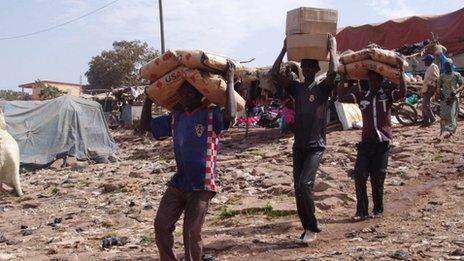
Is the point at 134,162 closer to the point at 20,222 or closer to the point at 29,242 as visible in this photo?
the point at 20,222

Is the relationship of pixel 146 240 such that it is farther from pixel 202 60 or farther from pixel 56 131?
pixel 56 131

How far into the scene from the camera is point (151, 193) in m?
8.90

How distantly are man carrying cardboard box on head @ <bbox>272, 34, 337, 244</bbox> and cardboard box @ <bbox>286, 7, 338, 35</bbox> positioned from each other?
0.13 m

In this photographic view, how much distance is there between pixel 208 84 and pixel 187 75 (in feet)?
0.59

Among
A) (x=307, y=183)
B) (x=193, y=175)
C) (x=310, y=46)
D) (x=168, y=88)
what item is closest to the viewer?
(x=193, y=175)

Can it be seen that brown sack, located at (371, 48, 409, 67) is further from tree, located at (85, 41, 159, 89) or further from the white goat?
tree, located at (85, 41, 159, 89)

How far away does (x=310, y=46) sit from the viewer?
207 inches

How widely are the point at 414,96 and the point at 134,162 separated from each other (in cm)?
782

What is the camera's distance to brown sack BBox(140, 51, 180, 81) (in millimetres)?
4082

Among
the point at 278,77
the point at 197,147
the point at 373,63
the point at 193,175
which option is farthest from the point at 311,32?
the point at 193,175

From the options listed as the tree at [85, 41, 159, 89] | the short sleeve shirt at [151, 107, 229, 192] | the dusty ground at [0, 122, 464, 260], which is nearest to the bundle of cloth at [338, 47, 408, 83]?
the dusty ground at [0, 122, 464, 260]

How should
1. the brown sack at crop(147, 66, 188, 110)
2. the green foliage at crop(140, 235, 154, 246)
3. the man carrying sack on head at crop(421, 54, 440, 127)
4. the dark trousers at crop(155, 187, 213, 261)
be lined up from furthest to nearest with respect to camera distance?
the man carrying sack on head at crop(421, 54, 440, 127)
the green foliage at crop(140, 235, 154, 246)
the brown sack at crop(147, 66, 188, 110)
the dark trousers at crop(155, 187, 213, 261)

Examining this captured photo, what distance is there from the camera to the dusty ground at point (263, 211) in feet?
16.8

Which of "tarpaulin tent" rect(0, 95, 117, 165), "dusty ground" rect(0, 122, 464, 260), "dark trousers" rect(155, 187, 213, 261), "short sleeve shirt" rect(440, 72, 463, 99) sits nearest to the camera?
"dark trousers" rect(155, 187, 213, 261)
